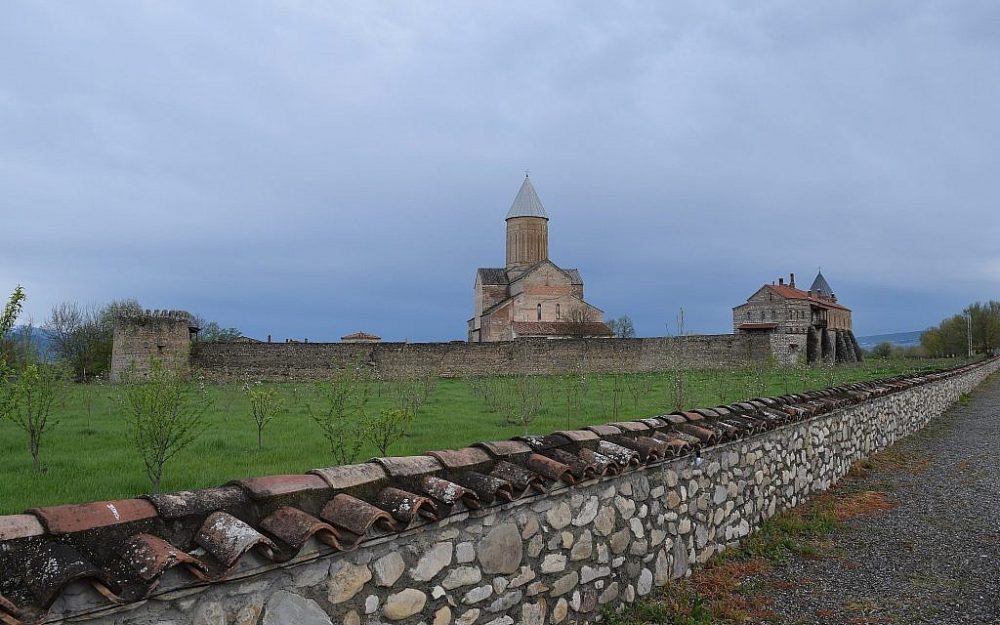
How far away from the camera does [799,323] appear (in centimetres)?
3594

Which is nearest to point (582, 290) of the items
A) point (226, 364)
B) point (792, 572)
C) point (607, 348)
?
point (607, 348)

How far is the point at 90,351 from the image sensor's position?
32000 mm

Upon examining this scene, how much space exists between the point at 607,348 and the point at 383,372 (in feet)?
36.1

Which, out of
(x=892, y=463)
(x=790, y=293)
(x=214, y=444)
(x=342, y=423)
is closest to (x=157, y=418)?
(x=342, y=423)

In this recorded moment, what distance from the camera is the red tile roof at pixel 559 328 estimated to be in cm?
4653

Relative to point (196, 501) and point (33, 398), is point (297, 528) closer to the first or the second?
point (196, 501)

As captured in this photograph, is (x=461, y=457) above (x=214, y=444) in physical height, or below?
above

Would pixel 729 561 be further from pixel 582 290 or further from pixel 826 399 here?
pixel 582 290

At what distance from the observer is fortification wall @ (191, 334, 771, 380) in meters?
29.6

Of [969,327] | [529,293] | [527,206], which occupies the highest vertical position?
[527,206]

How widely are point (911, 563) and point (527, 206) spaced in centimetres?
5181

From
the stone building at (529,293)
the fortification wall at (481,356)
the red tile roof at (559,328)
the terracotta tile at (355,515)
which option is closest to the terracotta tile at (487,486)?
the terracotta tile at (355,515)

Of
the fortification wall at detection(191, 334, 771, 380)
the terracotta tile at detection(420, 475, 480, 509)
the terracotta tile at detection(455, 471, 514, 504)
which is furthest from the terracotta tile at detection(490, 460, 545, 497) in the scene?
the fortification wall at detection(191, 334, 771, 380)

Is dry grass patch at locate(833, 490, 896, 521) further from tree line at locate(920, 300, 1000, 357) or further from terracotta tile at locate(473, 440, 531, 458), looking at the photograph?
tree line at locate(920, 300, 1000, 357)
